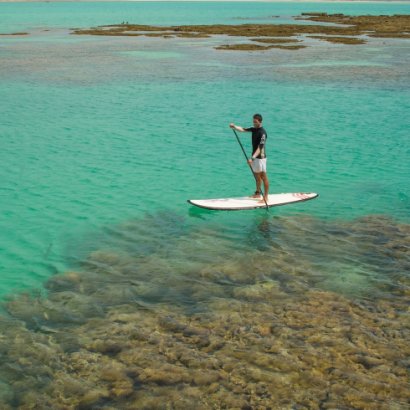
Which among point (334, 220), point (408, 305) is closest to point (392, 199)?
point (334, 220)

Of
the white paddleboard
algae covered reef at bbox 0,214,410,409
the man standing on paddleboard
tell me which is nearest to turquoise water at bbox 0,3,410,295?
the white paddleboard

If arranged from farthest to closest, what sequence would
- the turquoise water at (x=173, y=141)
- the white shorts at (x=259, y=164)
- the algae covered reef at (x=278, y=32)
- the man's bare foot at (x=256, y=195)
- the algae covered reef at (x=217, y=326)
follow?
the algae covered reef at (x=278, y=32) < the man's bare foot at (x=256, y=195) < the turquoise water at (x=173, y=141) < the white shorts at (x=259, y=164) < the algae covered reef at (x=217, y=326)

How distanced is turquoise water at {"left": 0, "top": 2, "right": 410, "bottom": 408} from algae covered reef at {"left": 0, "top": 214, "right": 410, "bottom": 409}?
0.32ft

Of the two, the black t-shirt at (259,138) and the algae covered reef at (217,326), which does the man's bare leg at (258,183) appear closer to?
the black t-shirt at (259,138)

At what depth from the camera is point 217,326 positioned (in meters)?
12.0

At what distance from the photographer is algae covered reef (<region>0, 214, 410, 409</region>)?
9.95 metres

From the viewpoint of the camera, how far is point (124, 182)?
73.4ft

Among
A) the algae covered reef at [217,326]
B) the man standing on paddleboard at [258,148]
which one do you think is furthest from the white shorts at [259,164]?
the algae covered reef at [217,326]

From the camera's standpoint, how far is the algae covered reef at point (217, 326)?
995 centimetres

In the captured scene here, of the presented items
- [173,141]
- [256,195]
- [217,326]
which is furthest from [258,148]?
[173,141]

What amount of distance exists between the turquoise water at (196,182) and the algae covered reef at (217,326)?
0.10 m

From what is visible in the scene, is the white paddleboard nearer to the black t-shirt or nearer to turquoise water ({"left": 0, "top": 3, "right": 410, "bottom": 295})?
turquoise water ({"left": 0, "top": 3, "right": 410, "bottom": 295})

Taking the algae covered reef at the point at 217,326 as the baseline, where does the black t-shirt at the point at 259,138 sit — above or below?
above

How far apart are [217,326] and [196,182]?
11.1 meters
